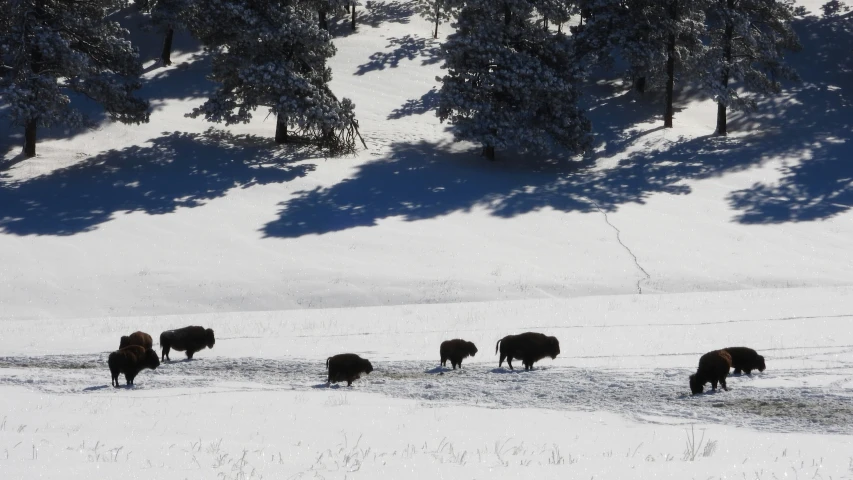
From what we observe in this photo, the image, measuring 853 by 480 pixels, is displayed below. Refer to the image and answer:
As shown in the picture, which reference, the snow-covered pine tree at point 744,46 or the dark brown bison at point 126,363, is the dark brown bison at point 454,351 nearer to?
the dark brown bison at point 126,363

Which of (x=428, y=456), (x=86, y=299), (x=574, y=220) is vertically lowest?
(x=428, y=456)

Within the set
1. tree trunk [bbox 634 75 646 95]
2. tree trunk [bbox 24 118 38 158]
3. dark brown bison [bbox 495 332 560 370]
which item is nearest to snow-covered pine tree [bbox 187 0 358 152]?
tree trunk [bbox 24 118 38 158]

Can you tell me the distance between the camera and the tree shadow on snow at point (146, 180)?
30.7m

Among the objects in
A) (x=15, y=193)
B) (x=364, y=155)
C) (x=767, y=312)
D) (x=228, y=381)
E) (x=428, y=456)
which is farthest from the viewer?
(x=364, y=155)

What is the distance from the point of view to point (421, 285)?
86.8 feet

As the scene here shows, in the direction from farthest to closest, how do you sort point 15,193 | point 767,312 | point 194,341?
point 15,193, point 767,312, point 194,341

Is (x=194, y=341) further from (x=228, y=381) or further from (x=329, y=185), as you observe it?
(x=329, y=185)

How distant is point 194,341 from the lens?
611 inches

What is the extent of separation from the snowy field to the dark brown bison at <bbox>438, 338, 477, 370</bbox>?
36 cm

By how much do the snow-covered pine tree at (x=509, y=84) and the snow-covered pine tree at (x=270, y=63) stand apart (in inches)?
208

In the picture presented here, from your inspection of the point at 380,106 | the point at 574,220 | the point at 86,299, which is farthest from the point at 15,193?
the point at 574,220

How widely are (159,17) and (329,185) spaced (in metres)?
13.0

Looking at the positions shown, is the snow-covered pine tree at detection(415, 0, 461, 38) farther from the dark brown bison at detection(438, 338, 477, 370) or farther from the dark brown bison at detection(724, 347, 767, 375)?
the dark brown bison at detection(724, 347, 767, 375)

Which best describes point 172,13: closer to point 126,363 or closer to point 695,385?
point 126,363
